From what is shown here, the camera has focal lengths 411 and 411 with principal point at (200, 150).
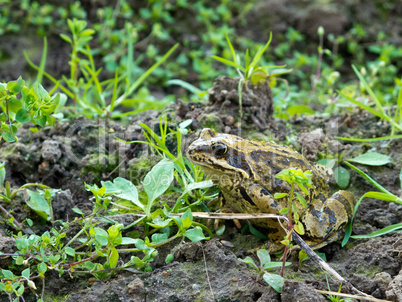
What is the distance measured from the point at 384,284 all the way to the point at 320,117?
2.57m

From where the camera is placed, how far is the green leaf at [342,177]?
4.09 meters

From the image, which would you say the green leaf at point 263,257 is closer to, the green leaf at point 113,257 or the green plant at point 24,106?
the green leaf at point 113,257

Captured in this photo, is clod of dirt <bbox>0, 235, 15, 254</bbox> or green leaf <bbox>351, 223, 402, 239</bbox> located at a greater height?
clod of dirt <bbox>0, 235, 15, 254</bbox>

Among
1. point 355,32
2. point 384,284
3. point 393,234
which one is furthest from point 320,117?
point 355,32

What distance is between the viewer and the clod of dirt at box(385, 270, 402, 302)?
2.79 m

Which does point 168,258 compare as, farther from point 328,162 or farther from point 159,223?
point 328,162

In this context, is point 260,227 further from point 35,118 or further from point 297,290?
point 35,118

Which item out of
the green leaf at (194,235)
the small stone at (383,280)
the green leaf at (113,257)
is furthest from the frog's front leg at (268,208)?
the green leaf at (113,257)

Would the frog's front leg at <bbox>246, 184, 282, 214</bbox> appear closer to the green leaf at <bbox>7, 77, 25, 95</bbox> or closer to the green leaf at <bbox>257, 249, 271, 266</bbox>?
the green leaf at <bbox>257, 249, 271, 266</bbox>

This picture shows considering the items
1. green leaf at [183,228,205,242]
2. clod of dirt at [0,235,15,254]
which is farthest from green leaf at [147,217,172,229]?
clod of dirt at [0,235,15,254]

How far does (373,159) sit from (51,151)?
10.7ft

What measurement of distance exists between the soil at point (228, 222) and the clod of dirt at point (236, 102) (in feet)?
0.04

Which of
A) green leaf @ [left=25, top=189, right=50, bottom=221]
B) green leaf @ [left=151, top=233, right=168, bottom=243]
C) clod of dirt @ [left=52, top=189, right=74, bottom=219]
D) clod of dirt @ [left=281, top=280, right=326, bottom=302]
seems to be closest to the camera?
clod of dirt @ [left=281, top=280, right=326, bottom=302]

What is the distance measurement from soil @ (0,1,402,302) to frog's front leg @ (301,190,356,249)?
163mm
